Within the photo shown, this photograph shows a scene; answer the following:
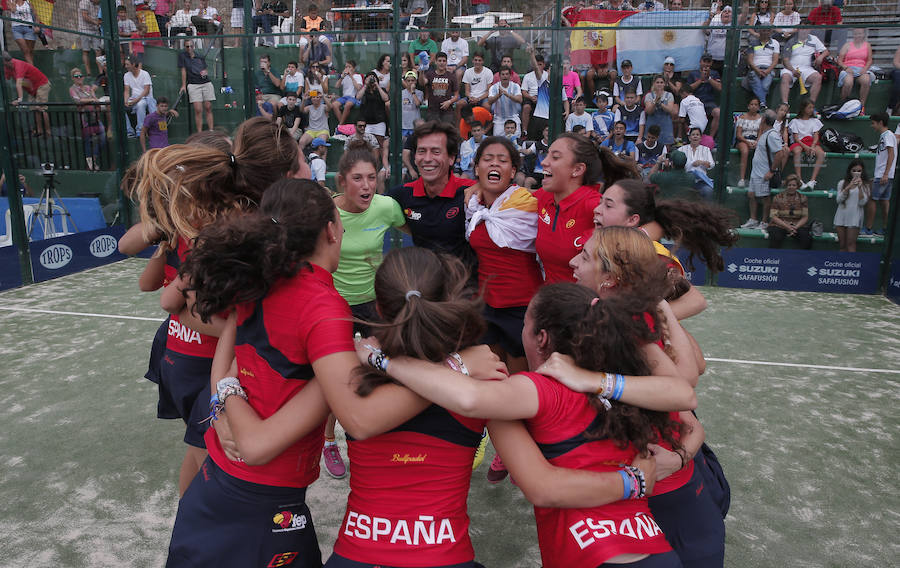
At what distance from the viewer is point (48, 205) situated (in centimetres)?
877

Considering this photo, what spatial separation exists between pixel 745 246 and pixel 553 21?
400 cm

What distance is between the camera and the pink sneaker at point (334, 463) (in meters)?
3.82

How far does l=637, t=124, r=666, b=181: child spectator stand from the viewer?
31.0 ft

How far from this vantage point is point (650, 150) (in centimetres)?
950

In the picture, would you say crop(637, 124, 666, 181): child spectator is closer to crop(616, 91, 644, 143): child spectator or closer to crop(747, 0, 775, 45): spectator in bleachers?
crop(616, 91, 644, 143): child spectator

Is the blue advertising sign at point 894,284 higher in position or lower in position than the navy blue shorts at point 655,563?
lower

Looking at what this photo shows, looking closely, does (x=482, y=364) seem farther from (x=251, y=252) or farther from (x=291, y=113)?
(x=291, y=113)

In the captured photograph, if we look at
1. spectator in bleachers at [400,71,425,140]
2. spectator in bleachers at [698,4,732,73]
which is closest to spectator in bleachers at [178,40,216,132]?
spectator in bleachers at [400,71,425,140]

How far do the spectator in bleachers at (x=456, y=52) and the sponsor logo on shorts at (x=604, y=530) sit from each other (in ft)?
28.0

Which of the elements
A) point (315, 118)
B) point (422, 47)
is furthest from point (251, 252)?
point (315, 118)

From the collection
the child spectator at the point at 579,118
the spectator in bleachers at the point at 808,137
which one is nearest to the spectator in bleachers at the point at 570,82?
the child spectator at the point at 579,118

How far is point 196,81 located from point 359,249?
7511 millimetres

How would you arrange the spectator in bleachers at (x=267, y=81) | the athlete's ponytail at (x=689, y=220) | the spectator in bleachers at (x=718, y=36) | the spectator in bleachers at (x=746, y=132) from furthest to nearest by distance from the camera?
1. the spectator in bleachers at (x=267, y=81)
2. the spectator in bleachers at (x=746, y=132)
3. the spectator in bleachers at (x=718, y=36)
4. the athlete's ponytail at (x=689, y=220)

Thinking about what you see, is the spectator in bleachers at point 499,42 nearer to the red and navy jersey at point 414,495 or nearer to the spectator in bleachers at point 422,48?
the spectator in bleachers at point 422,48
